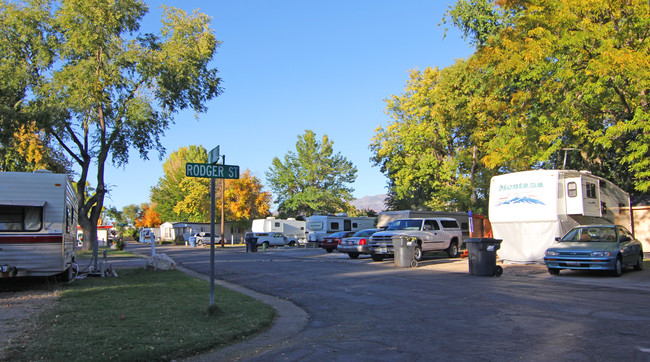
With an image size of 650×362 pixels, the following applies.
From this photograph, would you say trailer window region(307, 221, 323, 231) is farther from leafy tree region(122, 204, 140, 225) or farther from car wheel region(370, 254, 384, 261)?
leafy tree region(122, 204, 140, 225)

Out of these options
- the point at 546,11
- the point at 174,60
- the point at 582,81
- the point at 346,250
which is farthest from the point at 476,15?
the point at 174,60

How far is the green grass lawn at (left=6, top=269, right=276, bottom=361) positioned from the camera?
5609 mm

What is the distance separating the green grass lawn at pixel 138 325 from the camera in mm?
5609

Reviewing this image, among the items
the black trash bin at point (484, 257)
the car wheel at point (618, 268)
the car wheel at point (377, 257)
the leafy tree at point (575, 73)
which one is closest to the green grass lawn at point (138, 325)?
the black trash bin at point (484, 257)

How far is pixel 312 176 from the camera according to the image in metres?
63.8

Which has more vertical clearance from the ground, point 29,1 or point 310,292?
point 29,1

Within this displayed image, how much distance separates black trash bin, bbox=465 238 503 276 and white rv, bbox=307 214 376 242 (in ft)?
86.9

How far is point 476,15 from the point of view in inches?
968

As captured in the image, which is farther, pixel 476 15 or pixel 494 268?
pixel 476 15

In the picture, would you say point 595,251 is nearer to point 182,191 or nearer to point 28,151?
point 28,151

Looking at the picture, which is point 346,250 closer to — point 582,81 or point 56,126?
point 582,81

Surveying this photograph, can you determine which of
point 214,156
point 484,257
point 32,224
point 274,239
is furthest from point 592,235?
point 274,239

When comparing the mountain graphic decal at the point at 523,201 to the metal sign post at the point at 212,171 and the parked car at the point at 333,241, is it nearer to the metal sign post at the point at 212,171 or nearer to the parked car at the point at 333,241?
the metal sign post at the point at 212,171

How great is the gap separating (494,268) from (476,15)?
14696 millimetres
